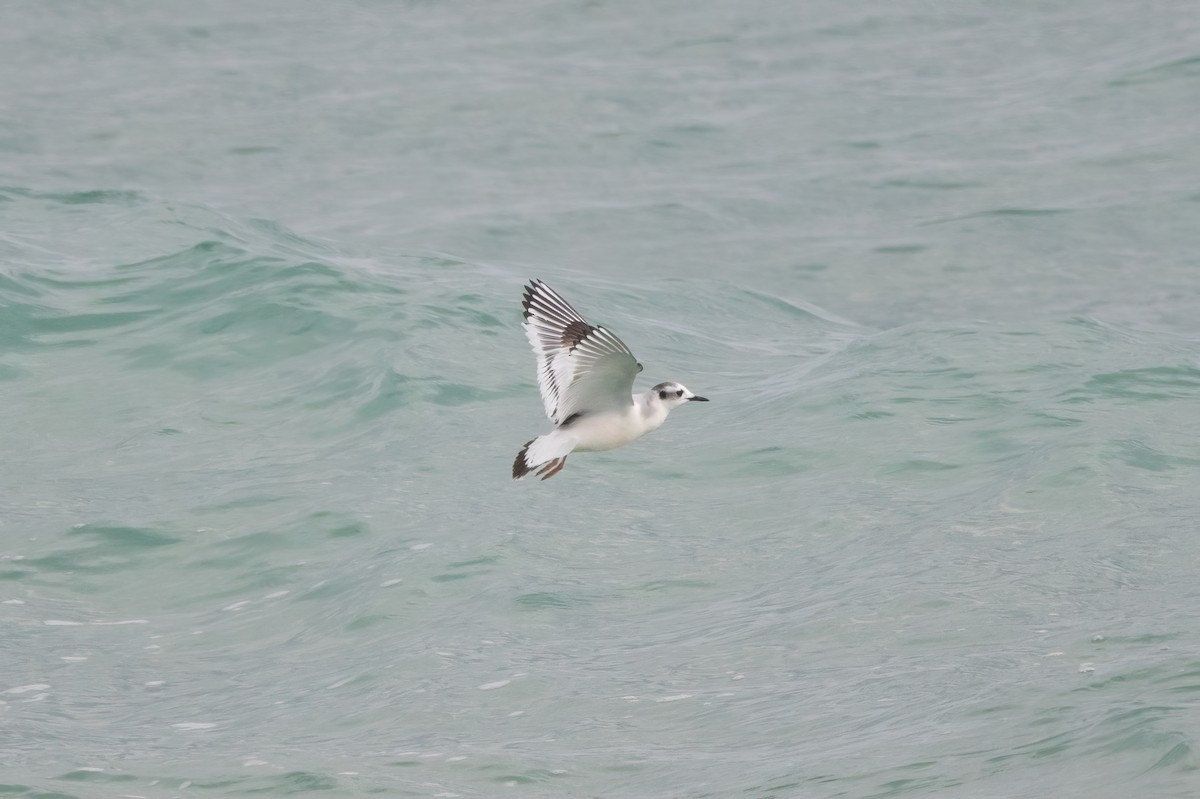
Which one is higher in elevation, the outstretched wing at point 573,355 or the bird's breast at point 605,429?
the outstretched wing at point 573,355

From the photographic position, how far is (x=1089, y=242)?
25234mm

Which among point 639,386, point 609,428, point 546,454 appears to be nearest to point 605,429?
point 609,428

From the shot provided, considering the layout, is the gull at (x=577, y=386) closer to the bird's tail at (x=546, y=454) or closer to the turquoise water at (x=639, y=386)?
the bird's tail at (x=546, y=454)

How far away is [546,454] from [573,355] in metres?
0.55

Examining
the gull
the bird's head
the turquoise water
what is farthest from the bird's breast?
the turquoise water

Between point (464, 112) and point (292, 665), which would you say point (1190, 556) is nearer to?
point (292, 665)

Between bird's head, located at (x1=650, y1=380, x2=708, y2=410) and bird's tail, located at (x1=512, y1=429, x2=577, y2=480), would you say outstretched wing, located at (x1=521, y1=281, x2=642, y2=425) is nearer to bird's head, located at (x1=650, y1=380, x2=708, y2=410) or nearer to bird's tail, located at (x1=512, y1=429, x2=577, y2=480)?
bird's tail, located at (x1=512, y1=429, x2=577, y2=480)

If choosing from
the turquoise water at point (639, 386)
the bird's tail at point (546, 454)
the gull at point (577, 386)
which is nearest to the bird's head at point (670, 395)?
the gull at point (577, 386)

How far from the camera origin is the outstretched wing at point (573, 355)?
9914mm

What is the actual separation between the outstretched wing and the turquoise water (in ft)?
8.47

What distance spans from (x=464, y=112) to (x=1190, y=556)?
721 inches

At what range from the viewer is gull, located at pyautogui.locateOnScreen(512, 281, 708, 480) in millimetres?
9938

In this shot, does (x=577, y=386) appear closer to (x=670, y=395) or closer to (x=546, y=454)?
(x=546, y=454)

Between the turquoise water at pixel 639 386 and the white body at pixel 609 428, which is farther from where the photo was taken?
the turquoise water at pixel 639 386
